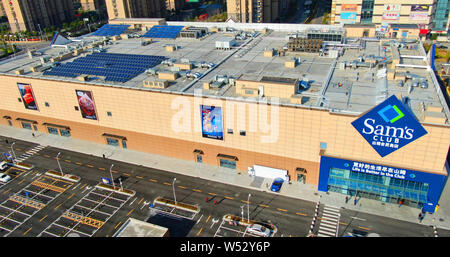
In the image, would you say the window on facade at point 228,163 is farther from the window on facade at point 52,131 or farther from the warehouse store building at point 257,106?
the window on facade at point 52,131

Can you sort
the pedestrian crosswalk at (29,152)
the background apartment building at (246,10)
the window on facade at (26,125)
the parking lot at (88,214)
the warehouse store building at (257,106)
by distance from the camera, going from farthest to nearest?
the background apartment building at (246,10), the window on facade at (26,125), the pedestrian crosswalk at (29,152), the warehouse store building at (257,106), the parking lot at (88,214)

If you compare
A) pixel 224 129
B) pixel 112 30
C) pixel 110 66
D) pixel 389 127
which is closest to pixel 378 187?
pixel 389 127

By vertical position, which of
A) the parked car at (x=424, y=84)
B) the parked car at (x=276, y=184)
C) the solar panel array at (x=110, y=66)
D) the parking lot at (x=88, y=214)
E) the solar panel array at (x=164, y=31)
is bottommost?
the parking lot at (x=88, y=214)

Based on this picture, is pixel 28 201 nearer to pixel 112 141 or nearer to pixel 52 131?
pixel 112 141

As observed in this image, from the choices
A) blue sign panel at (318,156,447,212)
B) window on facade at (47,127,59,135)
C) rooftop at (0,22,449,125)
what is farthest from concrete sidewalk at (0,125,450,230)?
rooftop at (0,22,449,125)

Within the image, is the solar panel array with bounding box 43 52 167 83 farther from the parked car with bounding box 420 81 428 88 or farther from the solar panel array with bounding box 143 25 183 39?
the parked car with bounding box 420 81 428 88

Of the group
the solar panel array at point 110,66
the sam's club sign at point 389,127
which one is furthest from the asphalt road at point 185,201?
the solar panel array at point 110,66

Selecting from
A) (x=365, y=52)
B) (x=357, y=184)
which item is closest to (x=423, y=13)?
(x=365, y=52)
